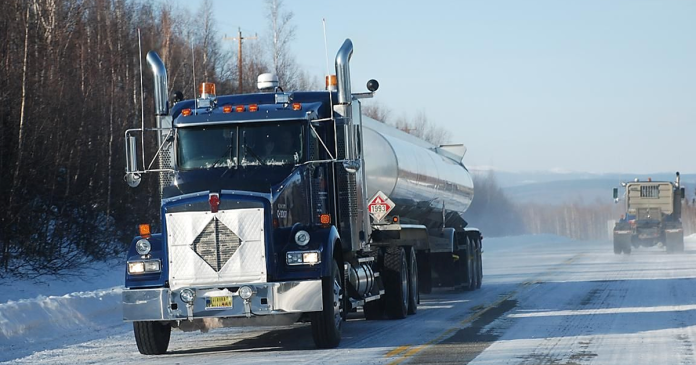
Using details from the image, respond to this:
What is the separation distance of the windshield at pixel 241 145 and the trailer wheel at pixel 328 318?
1.55 m

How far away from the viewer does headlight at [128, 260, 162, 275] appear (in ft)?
A: 39.9

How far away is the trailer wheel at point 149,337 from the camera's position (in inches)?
495

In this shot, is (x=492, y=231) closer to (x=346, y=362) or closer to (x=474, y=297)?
(x=474, y=297)

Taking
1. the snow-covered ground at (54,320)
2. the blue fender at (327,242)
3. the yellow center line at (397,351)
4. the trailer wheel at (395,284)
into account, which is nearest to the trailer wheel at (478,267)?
the trailer wheel at (395,284)

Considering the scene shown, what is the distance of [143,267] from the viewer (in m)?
12.2

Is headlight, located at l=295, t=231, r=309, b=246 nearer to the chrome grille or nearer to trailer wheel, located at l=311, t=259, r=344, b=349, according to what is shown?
trailer wheel, located at l=311, t=259, r=344, b=349

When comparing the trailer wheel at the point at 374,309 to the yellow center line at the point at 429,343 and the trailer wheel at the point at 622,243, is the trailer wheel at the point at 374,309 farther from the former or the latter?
the trailer wheel at the point at 622,243

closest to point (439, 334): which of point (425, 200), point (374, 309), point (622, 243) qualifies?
point (374, 309)

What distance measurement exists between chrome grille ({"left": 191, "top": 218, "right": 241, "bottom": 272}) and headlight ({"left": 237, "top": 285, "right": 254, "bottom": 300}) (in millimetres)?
367

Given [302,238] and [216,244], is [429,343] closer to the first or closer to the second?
[302,238]

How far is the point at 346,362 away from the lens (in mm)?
11180

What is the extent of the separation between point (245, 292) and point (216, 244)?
0.65 meters

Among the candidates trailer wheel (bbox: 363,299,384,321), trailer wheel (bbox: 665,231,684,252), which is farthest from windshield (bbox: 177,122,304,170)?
trailer wheel (bbox: 665,231,684,252)

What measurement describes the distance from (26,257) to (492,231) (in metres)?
107
